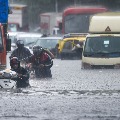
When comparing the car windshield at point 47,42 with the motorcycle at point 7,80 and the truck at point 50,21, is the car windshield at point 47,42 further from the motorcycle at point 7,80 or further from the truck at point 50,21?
the motorcycle at point 7,80

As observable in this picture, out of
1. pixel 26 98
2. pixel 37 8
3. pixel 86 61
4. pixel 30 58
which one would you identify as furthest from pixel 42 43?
pixel 37 8

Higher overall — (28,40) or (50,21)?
(28,40)

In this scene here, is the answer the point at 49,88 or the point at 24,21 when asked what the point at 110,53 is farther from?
the point at 24,21

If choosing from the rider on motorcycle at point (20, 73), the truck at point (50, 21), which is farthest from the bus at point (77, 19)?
the rider on motorcycle at point (20, 73)

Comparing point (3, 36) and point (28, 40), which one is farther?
point (28, 40)

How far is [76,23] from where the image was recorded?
5206 centimetres

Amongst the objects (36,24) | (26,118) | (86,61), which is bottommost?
(36,24)

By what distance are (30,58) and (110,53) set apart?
548cm

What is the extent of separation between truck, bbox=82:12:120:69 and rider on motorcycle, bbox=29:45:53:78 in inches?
187

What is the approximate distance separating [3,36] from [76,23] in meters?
22.9

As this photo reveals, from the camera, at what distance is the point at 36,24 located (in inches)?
3457

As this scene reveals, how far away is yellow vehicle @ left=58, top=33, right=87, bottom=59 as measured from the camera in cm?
4378

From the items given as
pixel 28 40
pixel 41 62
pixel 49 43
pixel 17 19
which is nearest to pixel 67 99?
pixel 41 62

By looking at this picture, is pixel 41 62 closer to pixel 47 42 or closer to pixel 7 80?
pixel 7 80
